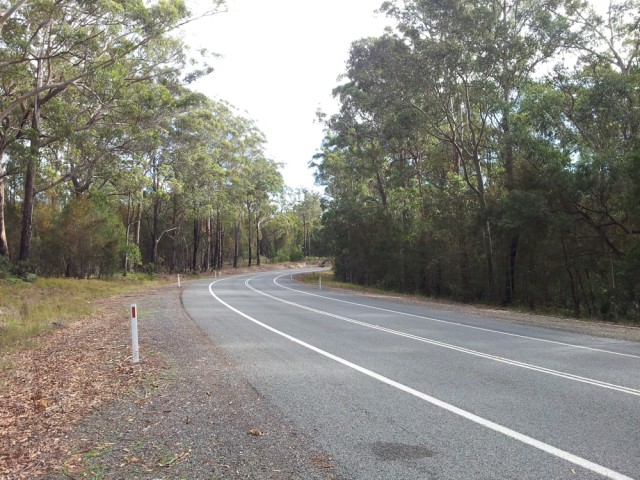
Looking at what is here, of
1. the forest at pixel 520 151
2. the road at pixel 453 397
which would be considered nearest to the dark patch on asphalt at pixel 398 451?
the road at pixel 453 397

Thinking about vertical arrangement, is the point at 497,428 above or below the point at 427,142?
below

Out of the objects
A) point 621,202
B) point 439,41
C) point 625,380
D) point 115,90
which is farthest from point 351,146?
point 625,380

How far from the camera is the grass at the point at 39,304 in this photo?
1292cm

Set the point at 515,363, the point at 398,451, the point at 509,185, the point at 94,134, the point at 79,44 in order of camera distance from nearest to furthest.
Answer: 1. the point at 398,451
2. the point at 515,363
3. the point at 79,44
4. the point at 509,185
5. the point at 94,134

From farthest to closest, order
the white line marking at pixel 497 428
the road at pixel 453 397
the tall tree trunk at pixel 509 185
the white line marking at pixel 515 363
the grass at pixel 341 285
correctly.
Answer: the grass at pixel 341 285, the tall tree trunk at pixel 509 185, the white line marking at pixel 515 363, the road at pixel 453 397, the white line marking at pixel 497 428

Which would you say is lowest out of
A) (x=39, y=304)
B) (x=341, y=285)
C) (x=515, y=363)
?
(x=341, y=285)

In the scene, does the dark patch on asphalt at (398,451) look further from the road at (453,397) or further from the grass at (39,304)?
the grass at (39,304)

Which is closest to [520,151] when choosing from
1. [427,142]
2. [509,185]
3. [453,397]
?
[509,185]

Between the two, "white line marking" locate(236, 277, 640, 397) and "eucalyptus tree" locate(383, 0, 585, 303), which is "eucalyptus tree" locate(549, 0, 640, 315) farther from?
"white line marking" locate(236, 277, 640, 397)

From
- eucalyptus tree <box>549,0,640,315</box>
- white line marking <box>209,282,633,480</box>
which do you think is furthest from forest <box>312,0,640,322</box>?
white line marking <box>209,282,633,480</box>

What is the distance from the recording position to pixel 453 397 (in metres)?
5.97

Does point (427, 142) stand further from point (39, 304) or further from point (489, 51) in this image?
point (39, 304)

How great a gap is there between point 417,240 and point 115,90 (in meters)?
19.9

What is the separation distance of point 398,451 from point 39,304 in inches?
717
